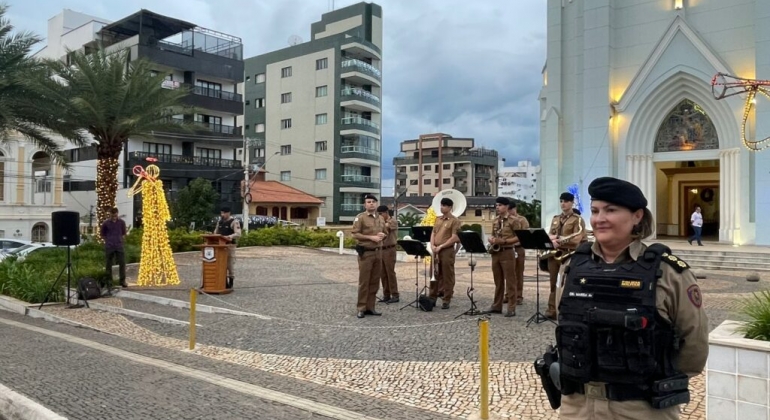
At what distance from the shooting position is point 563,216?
9.44 metres

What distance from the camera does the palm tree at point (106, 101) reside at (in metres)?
18.3

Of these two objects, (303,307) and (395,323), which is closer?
(395,323)

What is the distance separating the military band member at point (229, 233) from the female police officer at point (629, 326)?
441 inches

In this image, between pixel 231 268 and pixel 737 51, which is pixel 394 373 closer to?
pixel 231 268

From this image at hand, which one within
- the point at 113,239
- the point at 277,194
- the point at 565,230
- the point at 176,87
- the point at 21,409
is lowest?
the point at 21,409

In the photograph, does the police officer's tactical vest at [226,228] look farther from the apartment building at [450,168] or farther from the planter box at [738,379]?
the apartment building at [450,168]

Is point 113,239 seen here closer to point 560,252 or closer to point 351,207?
point 560,252

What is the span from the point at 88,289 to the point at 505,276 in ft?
30.6

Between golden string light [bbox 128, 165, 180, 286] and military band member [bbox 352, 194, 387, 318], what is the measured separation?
21.9 feet

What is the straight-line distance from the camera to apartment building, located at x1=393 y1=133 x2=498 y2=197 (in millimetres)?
85062

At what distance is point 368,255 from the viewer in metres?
10.1

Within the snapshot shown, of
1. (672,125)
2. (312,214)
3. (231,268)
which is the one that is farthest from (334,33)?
(231,268)

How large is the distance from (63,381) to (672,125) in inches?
1074

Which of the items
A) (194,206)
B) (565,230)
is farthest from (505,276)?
(194,206)
